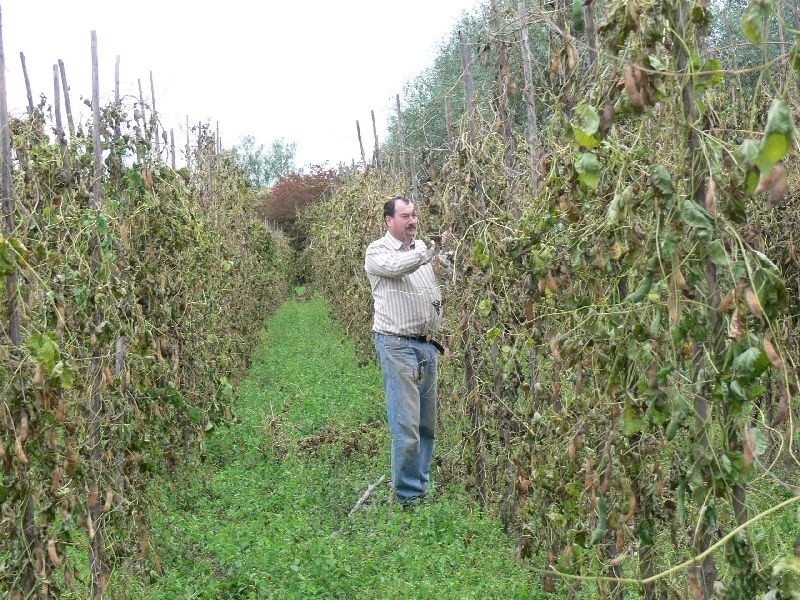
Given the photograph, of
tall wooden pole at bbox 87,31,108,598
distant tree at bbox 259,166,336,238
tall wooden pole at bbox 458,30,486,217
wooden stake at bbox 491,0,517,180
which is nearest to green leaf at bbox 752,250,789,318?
tall wooden pole at bbox 87,31,108,598

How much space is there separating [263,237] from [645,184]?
1687 centimetres

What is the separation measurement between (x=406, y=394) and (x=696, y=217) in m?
4.47

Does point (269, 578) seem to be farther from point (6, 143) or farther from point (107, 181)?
point (6, 143)

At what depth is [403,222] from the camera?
6621 mm

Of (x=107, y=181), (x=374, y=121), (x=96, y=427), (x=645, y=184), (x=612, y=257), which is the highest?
(x=374, y=121)

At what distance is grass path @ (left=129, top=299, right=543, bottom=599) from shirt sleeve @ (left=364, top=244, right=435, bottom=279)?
1.65m

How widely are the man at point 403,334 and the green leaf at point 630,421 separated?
12.8ft

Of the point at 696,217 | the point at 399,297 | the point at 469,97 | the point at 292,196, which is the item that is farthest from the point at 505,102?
the point at 292,196

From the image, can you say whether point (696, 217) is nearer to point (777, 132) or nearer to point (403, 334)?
point (777, 132)

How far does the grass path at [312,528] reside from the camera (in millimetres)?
5219

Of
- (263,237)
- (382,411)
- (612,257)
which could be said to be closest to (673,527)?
(612,257)

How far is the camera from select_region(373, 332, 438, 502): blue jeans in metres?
6.56

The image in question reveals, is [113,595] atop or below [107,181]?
below

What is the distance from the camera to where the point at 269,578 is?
528cm
